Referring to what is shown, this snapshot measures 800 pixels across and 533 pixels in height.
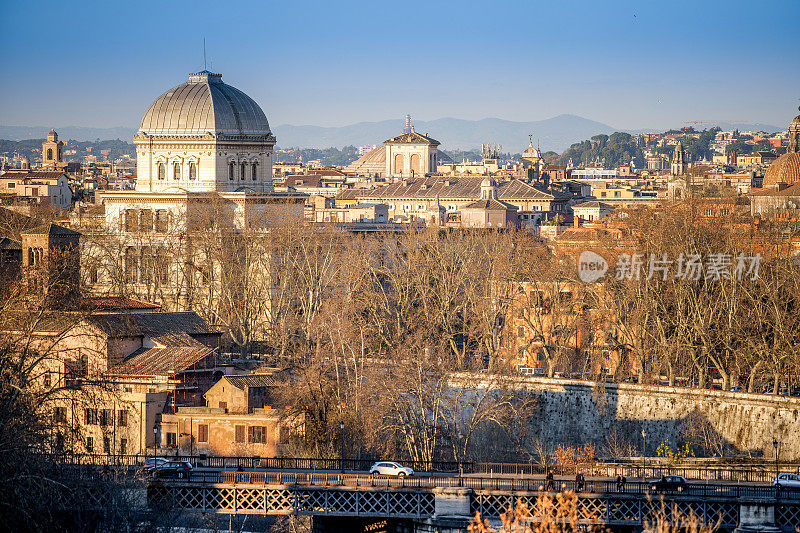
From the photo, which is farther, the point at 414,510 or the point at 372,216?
the point at 372,216

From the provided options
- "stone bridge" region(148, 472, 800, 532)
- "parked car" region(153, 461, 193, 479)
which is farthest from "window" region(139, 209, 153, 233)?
"stone bridge" region(148, 472, 800, 532)

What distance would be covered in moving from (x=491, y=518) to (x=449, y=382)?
52.5 ft

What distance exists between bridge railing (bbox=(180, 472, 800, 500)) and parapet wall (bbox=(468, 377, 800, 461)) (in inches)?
446

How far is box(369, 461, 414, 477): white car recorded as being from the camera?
128 feet

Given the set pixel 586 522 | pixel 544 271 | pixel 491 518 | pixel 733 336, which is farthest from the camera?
pixel 544 271

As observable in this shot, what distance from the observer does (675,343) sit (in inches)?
2138

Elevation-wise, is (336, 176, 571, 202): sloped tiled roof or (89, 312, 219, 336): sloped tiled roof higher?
(336, 176, 571, 202): sloped tiled roof

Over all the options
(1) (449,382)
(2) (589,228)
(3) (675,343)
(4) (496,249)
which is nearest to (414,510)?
(1) (449,382)

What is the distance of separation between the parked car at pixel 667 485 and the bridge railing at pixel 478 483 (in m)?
0.05

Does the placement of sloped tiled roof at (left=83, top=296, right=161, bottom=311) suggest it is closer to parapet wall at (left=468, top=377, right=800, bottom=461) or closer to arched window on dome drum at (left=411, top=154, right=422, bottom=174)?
parapet wall at (left=468, top=377, right=800, bottom=461)

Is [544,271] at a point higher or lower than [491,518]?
higher

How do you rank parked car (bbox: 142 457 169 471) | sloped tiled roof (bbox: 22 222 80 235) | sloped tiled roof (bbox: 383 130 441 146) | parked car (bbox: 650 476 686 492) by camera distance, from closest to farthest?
parked car (bbox: 650 476 686 492) < parked car (bbox: 142 457 169 471) < sloped tiled roof (bbox: 22 222 80 235) < sloped tiled roof (bbox: 383 130 441 146)

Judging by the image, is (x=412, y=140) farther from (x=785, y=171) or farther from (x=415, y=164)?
(x=785, y=171)

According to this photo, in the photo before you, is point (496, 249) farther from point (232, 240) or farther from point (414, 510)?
point (414, 510)
